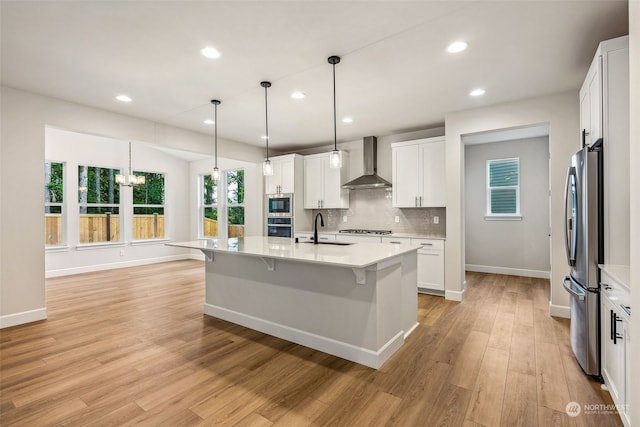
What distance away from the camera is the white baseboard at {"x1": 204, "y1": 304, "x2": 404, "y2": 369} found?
100 inches

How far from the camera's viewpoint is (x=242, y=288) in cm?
347

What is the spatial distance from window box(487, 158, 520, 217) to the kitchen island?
12.7ft

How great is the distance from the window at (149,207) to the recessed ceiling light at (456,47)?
7383 millimetres

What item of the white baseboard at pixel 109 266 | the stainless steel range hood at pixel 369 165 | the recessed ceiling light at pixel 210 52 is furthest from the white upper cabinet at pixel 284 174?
the white baseboard at pixel 109 266

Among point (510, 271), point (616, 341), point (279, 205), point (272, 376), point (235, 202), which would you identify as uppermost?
point (235, 202)

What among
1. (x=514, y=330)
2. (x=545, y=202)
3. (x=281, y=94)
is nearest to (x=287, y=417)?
(x=514, y=330)

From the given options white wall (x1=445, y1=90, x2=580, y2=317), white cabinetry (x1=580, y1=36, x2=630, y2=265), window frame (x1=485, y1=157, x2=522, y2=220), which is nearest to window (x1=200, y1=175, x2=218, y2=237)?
white wall (x1=445, y1=90, x2=580, y2=317)

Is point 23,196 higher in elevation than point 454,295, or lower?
higher

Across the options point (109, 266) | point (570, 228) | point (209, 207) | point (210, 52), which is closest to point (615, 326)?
point (570, 228)

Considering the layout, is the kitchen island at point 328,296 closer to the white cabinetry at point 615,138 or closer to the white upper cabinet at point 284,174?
the white cabinetry at point 615,138

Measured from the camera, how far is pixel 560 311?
12.0 ft

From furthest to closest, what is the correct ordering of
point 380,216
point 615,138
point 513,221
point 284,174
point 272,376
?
1. point 284,174
2. point 513,221
3. point 380,216
4. point 272,376
5. point 615,138

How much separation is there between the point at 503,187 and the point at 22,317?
25.4ft

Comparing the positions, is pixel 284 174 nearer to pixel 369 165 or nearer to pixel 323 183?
pixel 323 183
